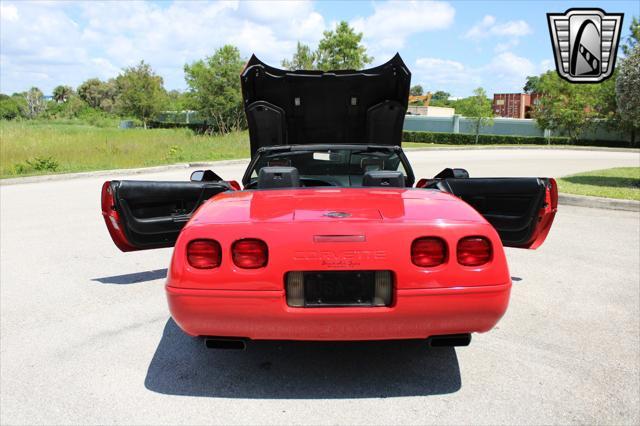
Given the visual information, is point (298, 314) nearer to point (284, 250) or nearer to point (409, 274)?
point (284, 250)

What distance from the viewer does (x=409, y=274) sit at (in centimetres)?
282

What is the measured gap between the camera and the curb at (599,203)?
969 cm

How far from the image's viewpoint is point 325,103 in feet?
21.2

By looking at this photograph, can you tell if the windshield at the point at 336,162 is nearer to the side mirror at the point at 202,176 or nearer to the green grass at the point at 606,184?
the side mirror at the point at 202,176

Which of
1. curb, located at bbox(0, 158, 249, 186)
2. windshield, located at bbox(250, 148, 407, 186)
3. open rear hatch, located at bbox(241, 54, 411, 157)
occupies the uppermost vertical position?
open rear hatch, located at bbox(241, 54, 411, 157)

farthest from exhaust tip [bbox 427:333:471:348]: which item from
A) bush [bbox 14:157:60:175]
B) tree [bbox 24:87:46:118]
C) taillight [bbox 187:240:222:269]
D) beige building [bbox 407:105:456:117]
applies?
tree [bbox 24:87:46:118]

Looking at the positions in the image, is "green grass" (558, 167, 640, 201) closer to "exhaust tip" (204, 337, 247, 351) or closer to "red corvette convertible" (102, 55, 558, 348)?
"red corvette convertible" (102, 55, 558, 348)

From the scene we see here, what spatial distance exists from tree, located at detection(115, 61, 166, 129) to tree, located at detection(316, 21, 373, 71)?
2956cm

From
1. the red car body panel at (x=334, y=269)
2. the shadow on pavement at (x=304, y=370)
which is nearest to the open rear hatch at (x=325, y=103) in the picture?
the shadow on pavement at (x=304, y=370)

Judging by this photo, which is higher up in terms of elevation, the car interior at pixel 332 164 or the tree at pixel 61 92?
the tree at pixel 61 92

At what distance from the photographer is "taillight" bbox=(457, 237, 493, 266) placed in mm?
2910

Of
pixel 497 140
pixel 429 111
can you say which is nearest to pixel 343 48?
pixel 497 140

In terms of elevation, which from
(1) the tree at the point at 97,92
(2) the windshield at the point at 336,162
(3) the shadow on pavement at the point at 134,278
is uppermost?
(1) the tree at the point at 97,92

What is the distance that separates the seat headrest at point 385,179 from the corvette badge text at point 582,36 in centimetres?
989
